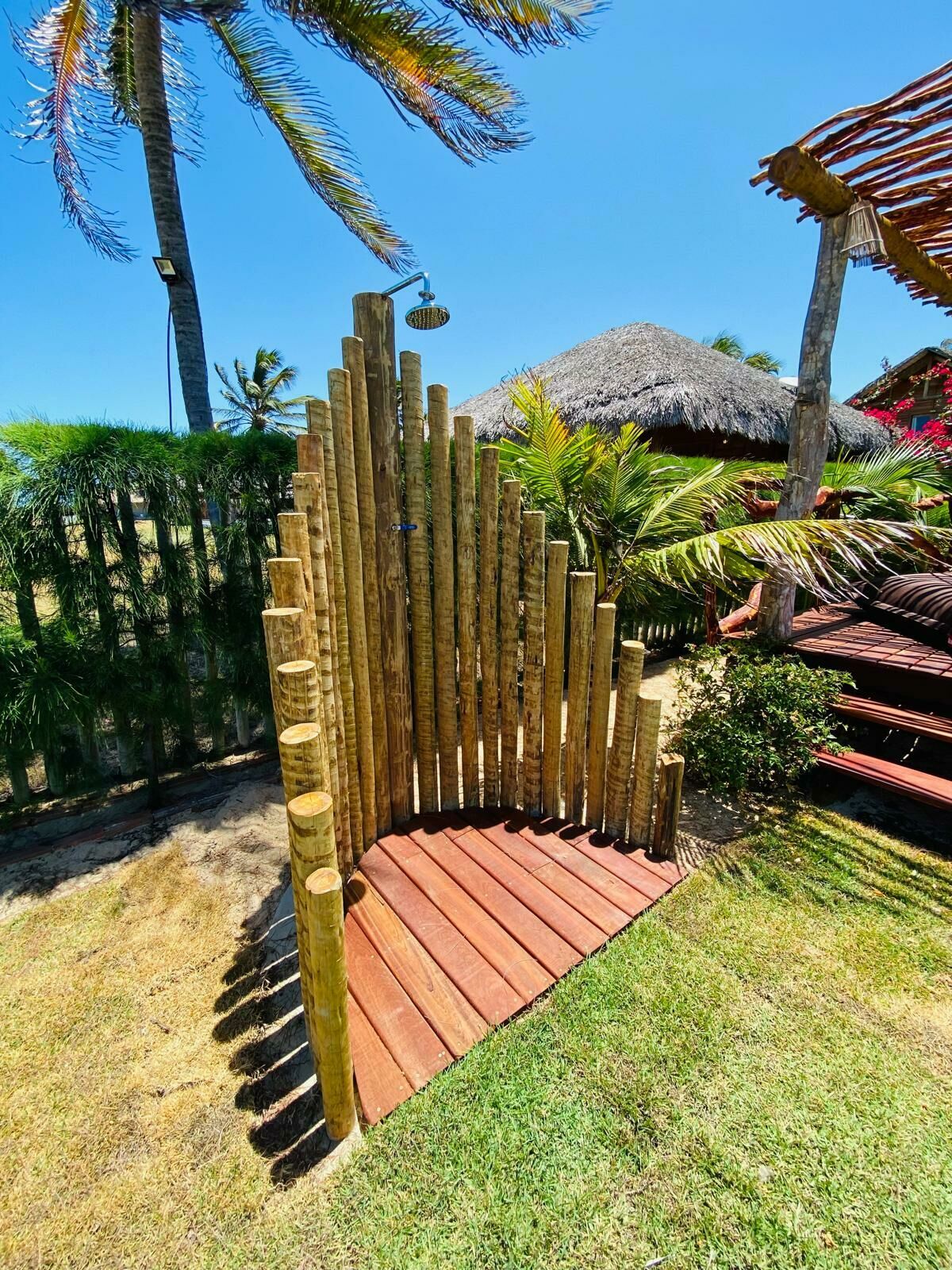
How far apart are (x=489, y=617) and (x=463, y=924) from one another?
1.54 m

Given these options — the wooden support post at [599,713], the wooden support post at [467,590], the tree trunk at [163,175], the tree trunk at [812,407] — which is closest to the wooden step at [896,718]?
the tree trunk at [812,407]

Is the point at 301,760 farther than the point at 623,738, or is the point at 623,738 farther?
the point at 623,738

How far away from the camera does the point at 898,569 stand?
6.62 metres

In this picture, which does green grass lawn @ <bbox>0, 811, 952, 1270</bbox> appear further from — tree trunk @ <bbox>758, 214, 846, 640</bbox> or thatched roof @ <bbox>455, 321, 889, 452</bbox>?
thatched roof @ <bbox>455, 321, 889, 452</bbox>

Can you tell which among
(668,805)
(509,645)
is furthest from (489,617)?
(668,805)

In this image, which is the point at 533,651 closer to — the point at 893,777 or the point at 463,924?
the point at 463,924

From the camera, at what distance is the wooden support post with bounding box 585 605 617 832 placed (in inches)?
104

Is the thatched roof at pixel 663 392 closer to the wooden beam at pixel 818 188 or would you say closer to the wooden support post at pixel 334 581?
the wooden beam at pixel 818 188

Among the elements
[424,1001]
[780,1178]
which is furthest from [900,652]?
[424,1001]

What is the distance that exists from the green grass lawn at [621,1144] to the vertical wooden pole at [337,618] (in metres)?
1.04

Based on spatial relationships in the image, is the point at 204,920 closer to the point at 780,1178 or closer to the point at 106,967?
the point at 106,967

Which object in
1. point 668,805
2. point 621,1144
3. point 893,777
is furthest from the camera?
point 893,777

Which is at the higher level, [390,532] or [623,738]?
[390,532]

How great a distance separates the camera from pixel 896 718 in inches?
126
